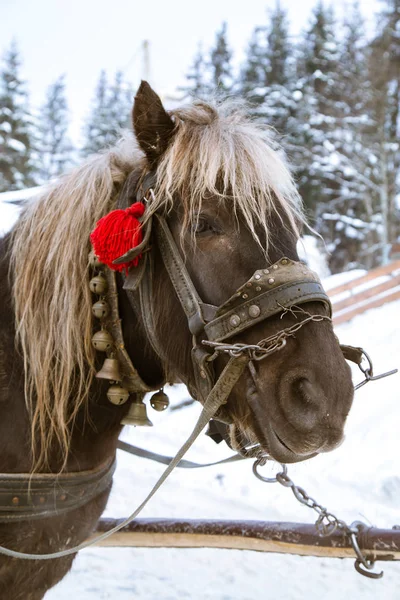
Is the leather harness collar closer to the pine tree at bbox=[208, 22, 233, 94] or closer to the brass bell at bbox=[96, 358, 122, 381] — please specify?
the brass bell at bbox=[96, 358, 122, 381]

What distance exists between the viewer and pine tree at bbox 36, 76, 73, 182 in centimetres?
2812

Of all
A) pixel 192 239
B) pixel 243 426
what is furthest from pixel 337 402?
pixel 192 239

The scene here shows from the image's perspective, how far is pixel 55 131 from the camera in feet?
94.4

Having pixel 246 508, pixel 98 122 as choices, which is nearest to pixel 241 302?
pixel 246 508

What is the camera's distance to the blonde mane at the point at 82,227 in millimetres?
1542

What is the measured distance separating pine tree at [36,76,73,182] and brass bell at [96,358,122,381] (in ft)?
92.6

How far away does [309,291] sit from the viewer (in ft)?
4.49

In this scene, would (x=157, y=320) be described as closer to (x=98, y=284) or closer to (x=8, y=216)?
(x=98, y=284)

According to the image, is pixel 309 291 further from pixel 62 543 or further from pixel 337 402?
pixel 62 543

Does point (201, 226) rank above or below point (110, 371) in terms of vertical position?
above

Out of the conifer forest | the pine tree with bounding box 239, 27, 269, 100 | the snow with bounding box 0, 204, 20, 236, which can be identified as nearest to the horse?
the snow with bounding box 0, 204, 20, 236

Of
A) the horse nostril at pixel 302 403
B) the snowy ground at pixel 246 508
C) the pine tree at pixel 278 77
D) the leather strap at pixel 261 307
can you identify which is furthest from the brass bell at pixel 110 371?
the pine tree at pixel 278 77

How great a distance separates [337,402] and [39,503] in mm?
992

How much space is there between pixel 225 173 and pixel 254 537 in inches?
73.2
